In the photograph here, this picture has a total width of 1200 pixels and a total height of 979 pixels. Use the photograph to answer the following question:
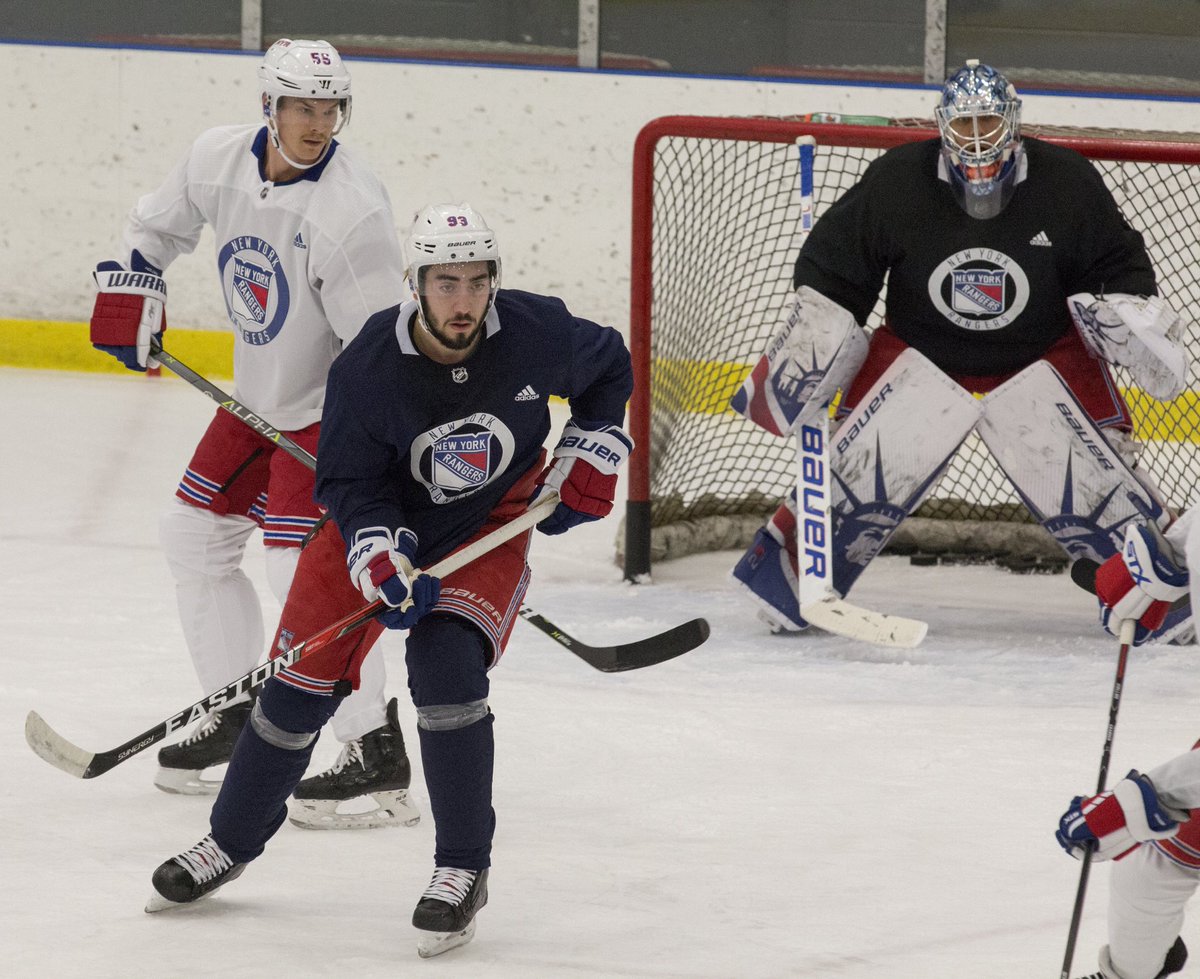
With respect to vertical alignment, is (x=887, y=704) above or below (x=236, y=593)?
below

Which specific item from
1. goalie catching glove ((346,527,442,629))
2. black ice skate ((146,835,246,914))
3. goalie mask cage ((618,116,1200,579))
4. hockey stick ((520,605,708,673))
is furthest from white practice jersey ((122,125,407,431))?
goalie mask cage ((618,116,1200,579))

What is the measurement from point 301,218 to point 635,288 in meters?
1.60

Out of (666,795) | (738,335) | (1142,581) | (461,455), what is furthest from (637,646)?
(738,335)

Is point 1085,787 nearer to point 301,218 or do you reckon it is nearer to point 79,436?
point 301,218

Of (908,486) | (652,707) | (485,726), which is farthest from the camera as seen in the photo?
(908,486)

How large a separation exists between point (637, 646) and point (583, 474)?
384mm

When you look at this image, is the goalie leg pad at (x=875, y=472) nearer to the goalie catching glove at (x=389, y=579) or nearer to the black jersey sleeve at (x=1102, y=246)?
the black jersey sleeve at (x=1102, y=246)

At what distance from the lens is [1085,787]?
302cm

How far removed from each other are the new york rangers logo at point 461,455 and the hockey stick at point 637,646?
1.14 ft

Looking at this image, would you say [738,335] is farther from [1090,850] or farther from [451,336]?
[1090,850]

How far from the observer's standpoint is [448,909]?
2.33m

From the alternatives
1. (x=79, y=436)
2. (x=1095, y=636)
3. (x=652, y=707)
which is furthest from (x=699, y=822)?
(x=79, y=436)

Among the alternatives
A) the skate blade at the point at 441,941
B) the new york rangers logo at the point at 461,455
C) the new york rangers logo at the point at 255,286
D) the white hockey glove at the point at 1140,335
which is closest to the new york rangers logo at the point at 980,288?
the white hockey glove at the point at 1140,335

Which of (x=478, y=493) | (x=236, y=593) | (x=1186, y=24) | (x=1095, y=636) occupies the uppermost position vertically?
(x=1186, y=24)
